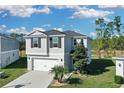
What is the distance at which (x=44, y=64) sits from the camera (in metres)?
24.9

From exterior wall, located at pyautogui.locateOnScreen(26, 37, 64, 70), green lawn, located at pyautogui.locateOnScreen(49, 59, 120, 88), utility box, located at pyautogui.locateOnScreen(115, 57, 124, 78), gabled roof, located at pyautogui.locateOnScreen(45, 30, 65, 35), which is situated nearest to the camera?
green lawn, located at pyautogui.locateOnScreen(49, 59, 120, 88)

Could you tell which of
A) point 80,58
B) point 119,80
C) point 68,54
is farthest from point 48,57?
point 119,80

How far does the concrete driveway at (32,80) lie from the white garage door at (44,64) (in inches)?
26.6

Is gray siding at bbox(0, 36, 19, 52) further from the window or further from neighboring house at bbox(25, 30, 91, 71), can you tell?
the window

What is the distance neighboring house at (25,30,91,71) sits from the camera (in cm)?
2419

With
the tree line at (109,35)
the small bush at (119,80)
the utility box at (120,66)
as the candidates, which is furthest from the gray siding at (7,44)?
the small bush at (119,80)

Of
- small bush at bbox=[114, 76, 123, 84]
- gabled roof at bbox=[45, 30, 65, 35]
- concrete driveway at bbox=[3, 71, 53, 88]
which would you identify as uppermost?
gabled roof at bbox=[45, 30, 65, 35]

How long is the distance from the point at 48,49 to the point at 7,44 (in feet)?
23.1

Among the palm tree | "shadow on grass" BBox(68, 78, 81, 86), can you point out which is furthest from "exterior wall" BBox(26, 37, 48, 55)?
"shadow on grass" BBox(68, 78, 81, 86)

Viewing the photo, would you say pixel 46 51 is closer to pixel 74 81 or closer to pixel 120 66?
pixel 74 81

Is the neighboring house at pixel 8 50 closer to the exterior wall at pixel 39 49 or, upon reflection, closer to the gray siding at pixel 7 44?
the gray siding at pixel 7 44
